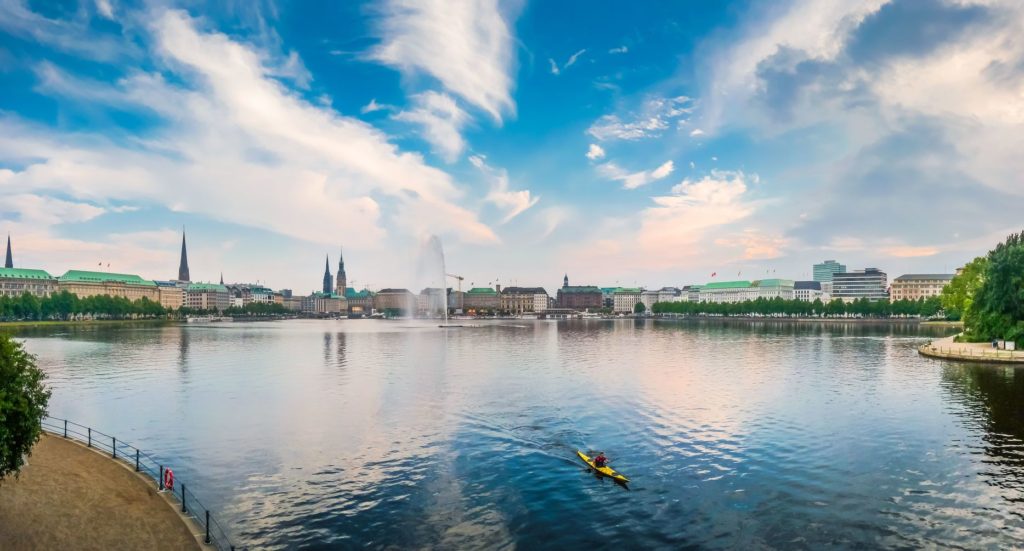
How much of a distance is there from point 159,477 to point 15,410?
9.88m

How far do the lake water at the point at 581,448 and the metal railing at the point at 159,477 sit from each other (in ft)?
2.22

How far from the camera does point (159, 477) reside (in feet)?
96.9

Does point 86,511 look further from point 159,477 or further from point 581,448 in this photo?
point 581,448

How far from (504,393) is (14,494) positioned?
39003 millimetres

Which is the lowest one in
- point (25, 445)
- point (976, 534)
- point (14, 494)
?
point (976, 534)

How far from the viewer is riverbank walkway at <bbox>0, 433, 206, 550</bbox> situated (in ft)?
68.5

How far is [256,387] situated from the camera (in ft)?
204

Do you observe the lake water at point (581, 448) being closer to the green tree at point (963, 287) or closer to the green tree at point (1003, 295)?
the green tree at point (1003, 295)

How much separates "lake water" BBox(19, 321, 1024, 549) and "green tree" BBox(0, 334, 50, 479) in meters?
7.92

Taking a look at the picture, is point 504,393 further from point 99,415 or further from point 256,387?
point 99,415

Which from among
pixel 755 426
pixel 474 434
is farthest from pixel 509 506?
pixel 755 426

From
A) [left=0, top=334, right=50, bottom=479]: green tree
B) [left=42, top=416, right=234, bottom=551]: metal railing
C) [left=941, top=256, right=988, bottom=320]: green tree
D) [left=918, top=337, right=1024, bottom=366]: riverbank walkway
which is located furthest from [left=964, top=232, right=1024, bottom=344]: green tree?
[left=0, top=334, right=50, bottom=479]: green tree

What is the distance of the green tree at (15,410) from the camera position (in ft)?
67.2

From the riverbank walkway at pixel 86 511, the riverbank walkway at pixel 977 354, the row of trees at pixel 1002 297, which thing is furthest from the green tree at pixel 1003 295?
the riverbank walkway at pixel 86 511
